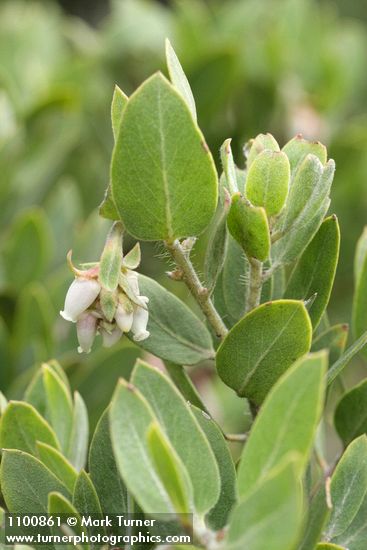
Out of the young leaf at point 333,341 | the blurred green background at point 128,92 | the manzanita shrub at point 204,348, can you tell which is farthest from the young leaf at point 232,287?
the blurred green background at point 128,92

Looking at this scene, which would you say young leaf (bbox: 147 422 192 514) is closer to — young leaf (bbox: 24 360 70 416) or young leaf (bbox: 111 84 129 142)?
young leaf (bbox: 111 84 129 142)

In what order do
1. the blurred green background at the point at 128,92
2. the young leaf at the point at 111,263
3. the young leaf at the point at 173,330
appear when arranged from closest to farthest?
the young leaf at the point at 111,263 → the young leaf at the point at 173,330 → the blurred green background at the point at 128,92

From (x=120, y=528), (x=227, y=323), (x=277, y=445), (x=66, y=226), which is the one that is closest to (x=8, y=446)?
(x=120, y=528)

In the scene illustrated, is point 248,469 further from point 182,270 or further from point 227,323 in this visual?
point 227,323

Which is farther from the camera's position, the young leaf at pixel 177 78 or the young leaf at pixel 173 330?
the young leaf at pixel 173 330

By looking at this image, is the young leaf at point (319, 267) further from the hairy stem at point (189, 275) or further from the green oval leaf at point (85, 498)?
the green oval leaf at point (85, 498)

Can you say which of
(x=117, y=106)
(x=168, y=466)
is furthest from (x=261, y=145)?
(x=168, y=466)
